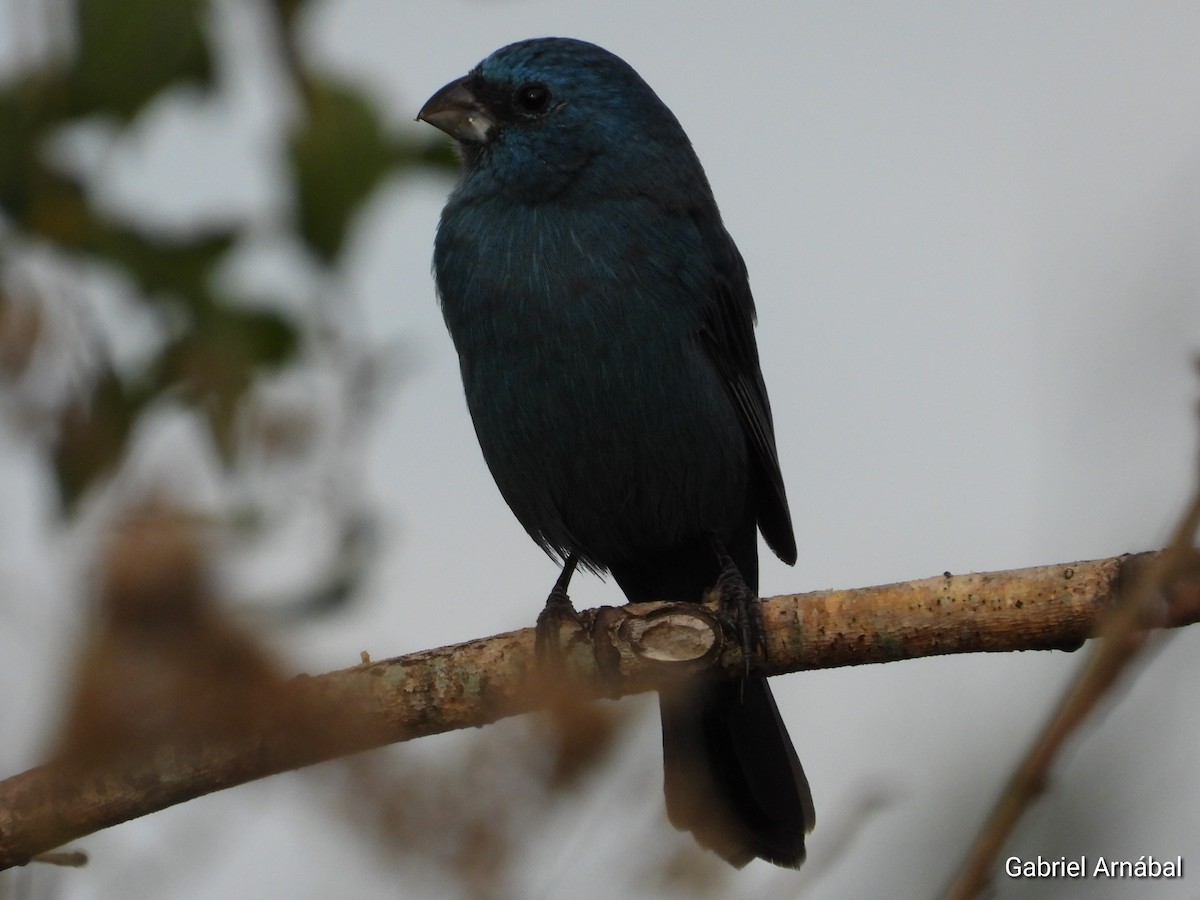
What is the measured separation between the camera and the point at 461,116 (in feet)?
18.5

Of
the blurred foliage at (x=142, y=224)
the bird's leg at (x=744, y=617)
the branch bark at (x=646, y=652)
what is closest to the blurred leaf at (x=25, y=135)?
the blurred foliage at (x=142, y=224)

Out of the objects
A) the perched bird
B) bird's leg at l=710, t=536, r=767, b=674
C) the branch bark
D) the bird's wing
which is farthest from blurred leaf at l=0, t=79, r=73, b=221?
the bird's wing

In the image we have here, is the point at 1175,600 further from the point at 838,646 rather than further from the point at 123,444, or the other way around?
the point at 123,444

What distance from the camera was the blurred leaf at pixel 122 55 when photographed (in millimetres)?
1880

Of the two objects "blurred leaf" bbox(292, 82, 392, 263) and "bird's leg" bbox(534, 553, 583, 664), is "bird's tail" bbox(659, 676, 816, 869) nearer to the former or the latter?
"bird's leg" bbox(534, 553, 583, 664)

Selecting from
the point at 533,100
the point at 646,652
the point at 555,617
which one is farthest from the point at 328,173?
the point at 533,100

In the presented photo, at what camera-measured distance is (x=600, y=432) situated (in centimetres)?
498

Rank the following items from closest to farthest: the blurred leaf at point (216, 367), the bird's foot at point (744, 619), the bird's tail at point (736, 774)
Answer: the blurred leaf at point (216, 367)
the bird's foot at point (744, 619)
the bird's tail at point (736, 774)

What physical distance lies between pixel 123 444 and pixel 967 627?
7.08 ft

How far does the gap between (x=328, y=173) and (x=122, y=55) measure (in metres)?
0.30

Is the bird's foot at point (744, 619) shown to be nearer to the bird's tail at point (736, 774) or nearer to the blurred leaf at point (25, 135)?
the bird's tail at point (736, 774)

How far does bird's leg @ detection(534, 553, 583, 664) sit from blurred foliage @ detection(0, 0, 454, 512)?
4.80 ft

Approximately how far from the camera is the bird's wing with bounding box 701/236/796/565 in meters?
5.34

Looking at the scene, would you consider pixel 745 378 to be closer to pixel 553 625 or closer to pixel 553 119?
pixel 553 119
